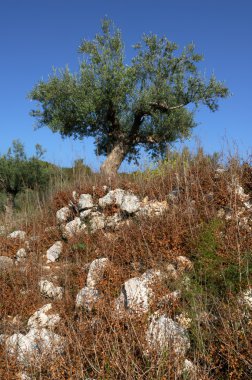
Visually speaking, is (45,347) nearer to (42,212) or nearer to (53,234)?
(53,234)

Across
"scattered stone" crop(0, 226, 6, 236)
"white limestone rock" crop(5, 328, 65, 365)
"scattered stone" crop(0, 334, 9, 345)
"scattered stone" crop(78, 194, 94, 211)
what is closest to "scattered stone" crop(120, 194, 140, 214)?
"scattered stone" crop(78, 194, 94, 211)

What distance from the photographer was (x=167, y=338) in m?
4.57

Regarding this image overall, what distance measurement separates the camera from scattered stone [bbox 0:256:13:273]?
8173 millimetres

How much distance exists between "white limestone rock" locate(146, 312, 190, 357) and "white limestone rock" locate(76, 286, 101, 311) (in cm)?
116

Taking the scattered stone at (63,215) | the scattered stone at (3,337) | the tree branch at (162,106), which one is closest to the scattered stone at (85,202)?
the scattered stone at (63,215)

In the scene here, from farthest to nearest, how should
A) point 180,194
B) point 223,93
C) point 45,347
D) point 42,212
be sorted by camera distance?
point 223,93
point 42,212
point 180,194
point 45,347

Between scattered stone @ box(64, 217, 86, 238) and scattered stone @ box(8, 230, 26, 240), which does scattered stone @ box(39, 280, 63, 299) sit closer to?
scattered stone @ box(64, 217, 86, 238)

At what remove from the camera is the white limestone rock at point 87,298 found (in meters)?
6.02

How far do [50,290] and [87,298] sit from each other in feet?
4.35

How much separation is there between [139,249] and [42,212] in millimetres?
5068

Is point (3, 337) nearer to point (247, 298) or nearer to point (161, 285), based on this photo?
point (161, 285)

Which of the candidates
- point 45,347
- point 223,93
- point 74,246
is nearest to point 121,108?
point 223,93

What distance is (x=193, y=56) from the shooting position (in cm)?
1844

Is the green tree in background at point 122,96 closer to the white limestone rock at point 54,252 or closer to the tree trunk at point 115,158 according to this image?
the tree trunk at point 115,158
